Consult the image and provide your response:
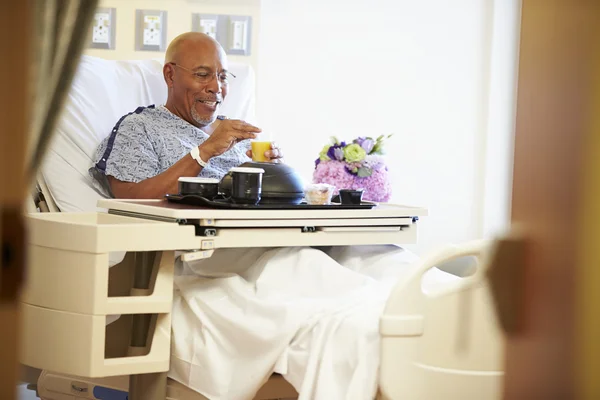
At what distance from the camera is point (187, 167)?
2.52 meters

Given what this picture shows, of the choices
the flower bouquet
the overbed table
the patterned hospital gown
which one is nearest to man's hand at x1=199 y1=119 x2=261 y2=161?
the patterned hospital gown

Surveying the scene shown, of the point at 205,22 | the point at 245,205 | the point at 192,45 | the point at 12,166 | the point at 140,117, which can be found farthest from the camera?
the point at 205,22

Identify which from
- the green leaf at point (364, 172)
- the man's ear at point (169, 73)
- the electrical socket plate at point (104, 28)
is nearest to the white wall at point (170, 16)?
the electrical socket plate at point (104, 28)

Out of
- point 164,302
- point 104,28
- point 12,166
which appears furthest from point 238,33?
point 12,166

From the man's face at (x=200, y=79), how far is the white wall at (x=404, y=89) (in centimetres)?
91

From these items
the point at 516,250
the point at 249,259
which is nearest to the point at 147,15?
the point at 249,259

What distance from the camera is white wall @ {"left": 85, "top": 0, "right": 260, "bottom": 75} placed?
3.35m

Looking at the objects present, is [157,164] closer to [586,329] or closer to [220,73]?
[220,73]

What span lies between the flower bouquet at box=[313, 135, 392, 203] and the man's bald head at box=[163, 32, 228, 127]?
47cm

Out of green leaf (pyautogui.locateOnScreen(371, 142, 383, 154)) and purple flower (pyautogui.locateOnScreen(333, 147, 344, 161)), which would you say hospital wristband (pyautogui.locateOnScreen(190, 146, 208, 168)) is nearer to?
purple flower (pyautogui.locateOnScreen(333, 147, 344, 161))

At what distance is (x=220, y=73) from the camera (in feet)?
9.48

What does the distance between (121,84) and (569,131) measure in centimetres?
261

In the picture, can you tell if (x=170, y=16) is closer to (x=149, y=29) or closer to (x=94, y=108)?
(x=149, y=29)

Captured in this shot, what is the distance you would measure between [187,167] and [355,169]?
501 mm
